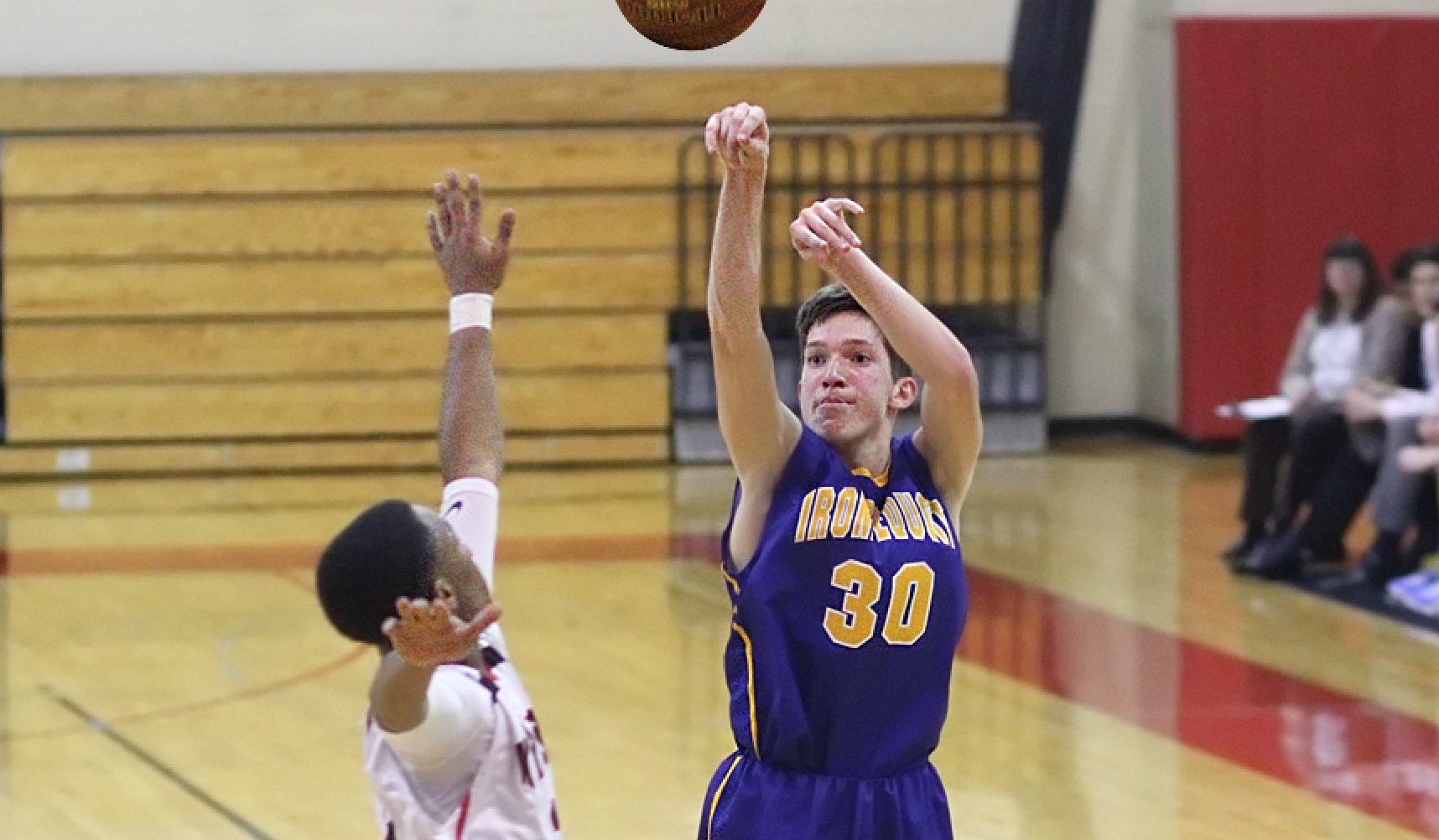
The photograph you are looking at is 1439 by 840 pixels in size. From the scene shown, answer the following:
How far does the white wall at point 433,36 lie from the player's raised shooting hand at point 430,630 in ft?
33.2

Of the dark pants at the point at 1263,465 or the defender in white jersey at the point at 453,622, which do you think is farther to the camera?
the dark pants at the point at 1263,465

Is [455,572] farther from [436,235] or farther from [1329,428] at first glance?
[1329,428]

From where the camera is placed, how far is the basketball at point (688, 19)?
3.24 m

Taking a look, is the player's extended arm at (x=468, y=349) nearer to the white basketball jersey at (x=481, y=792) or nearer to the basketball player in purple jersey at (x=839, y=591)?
the basketball player in purple jersey at (x=839, y=591)

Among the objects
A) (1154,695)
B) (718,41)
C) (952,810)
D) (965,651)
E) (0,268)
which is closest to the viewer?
(718,41)

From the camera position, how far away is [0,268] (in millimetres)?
11797

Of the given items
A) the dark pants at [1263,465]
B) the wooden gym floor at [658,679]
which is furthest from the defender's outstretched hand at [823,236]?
the dark pants at [1263,465]

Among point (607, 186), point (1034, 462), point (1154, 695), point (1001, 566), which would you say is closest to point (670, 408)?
point (607, 186)

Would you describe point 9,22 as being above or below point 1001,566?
above

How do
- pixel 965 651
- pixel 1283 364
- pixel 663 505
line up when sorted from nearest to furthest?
pixel 965 651
pixel 663 505
pixel 1283 364

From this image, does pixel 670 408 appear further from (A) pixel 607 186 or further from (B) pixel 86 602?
(B) pixel 86 602

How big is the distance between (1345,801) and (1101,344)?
7.51 metres

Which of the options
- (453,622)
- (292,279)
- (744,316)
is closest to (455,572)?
(453,622)

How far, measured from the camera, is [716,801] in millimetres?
3398
